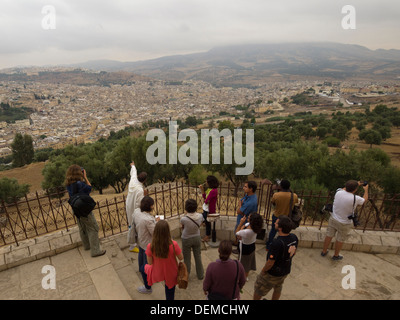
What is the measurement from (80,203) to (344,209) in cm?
436

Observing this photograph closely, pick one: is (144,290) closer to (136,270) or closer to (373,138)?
(136,270)

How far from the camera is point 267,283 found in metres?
3.20

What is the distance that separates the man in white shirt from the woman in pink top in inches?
113

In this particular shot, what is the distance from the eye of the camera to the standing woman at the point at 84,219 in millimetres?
3873

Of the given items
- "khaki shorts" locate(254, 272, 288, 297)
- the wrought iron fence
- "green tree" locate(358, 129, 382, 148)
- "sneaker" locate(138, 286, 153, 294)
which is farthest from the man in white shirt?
"green tree" locate(358, 129, 382, 148)

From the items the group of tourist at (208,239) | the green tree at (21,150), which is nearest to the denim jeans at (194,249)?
the group of tourist at (208,239)

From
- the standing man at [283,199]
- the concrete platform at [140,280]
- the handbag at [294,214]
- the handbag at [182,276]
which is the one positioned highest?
the standing man at [283,199]

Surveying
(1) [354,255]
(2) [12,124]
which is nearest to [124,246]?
(1) [354,255]

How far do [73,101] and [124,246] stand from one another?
167m

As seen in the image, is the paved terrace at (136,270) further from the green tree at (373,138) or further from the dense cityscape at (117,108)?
the dense cityscape at (117,108)

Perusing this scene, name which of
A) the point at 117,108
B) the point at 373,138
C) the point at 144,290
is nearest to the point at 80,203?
the point at 144,290

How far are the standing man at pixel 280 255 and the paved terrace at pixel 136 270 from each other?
29.7 inches

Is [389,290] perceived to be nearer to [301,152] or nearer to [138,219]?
[138,219]
